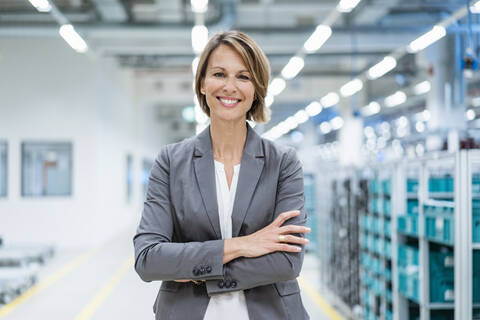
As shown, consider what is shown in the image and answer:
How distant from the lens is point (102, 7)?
1070cm

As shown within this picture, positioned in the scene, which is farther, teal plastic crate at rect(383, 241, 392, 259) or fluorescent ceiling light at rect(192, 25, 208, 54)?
fluorescent ceiling light at rect(192, 25, 208, 54)

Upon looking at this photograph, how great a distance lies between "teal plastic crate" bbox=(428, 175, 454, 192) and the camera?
4.23 m

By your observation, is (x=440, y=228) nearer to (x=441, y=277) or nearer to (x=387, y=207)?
(x=441, y=277)

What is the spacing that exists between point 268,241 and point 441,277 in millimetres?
2919

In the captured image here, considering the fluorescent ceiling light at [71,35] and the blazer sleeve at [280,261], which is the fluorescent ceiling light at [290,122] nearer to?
the fluorescent ceiling light at [71,35]

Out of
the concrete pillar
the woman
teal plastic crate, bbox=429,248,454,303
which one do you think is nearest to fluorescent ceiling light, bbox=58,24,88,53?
teal plastic crate, bbox=429,248,454,303

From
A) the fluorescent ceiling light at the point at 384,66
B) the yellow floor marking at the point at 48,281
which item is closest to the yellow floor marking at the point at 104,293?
the yellow floor marking at the point at 48,281

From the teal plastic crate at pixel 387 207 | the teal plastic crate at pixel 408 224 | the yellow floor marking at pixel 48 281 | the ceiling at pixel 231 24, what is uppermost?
the ceiling at pixel 231 24

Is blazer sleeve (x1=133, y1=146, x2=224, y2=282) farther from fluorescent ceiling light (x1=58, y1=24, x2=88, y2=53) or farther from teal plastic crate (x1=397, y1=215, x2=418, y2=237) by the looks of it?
fluorescent ceiling light (x1=58, y1=24, x2=88, y2=53)

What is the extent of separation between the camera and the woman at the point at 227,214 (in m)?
1.45

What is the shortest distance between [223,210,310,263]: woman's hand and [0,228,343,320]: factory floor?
4674mm

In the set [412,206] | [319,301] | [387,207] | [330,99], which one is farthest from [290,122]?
[412,206]

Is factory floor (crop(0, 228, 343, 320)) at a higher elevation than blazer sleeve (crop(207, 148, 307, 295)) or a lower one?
lower

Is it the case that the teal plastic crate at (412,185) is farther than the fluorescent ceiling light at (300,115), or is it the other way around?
the fluorescent ceiling light at (300,115)
